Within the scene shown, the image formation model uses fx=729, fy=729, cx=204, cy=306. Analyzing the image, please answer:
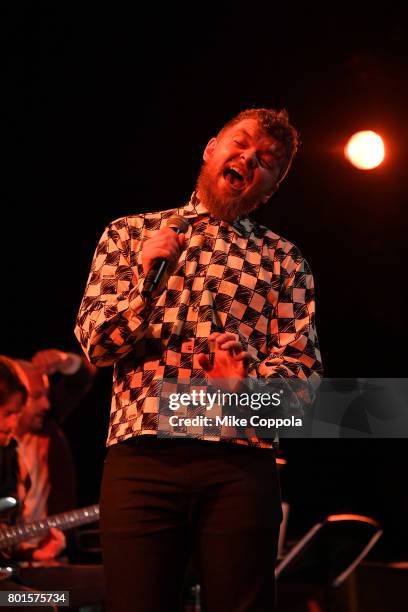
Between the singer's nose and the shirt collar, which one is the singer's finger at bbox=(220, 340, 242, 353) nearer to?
the shirt collar

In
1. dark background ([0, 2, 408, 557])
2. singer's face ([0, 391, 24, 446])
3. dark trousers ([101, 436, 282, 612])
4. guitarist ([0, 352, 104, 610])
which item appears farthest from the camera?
dark background ([0, 2, 408, 557])

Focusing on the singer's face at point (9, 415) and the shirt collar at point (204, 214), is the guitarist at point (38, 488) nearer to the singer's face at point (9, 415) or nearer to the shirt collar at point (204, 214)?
the singer's face at point (9, 415)

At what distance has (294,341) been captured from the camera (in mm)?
1497

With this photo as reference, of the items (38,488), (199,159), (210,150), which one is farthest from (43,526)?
(210,150)

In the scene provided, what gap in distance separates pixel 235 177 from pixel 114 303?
0.45 meters

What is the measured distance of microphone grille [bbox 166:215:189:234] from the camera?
1.49 metres

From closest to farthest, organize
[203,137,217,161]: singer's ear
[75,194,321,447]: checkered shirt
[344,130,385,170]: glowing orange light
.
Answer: [75,194,321,447]: checkered shirt
[203,137,217,161]: singer's ear
[344,130,385,170]: glowing orange light

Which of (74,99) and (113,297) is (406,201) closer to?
(74,99)

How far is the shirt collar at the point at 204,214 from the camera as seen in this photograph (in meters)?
1.61

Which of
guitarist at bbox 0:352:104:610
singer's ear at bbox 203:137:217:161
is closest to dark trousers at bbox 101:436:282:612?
singer's ear at bbox 203:137:217:161

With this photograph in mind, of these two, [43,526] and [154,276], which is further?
[43,526]

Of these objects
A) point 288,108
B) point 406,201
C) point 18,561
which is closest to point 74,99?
point 288,108

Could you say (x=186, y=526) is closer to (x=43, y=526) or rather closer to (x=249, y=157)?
(x=249, y=157)

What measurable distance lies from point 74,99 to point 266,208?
4.38 ft
